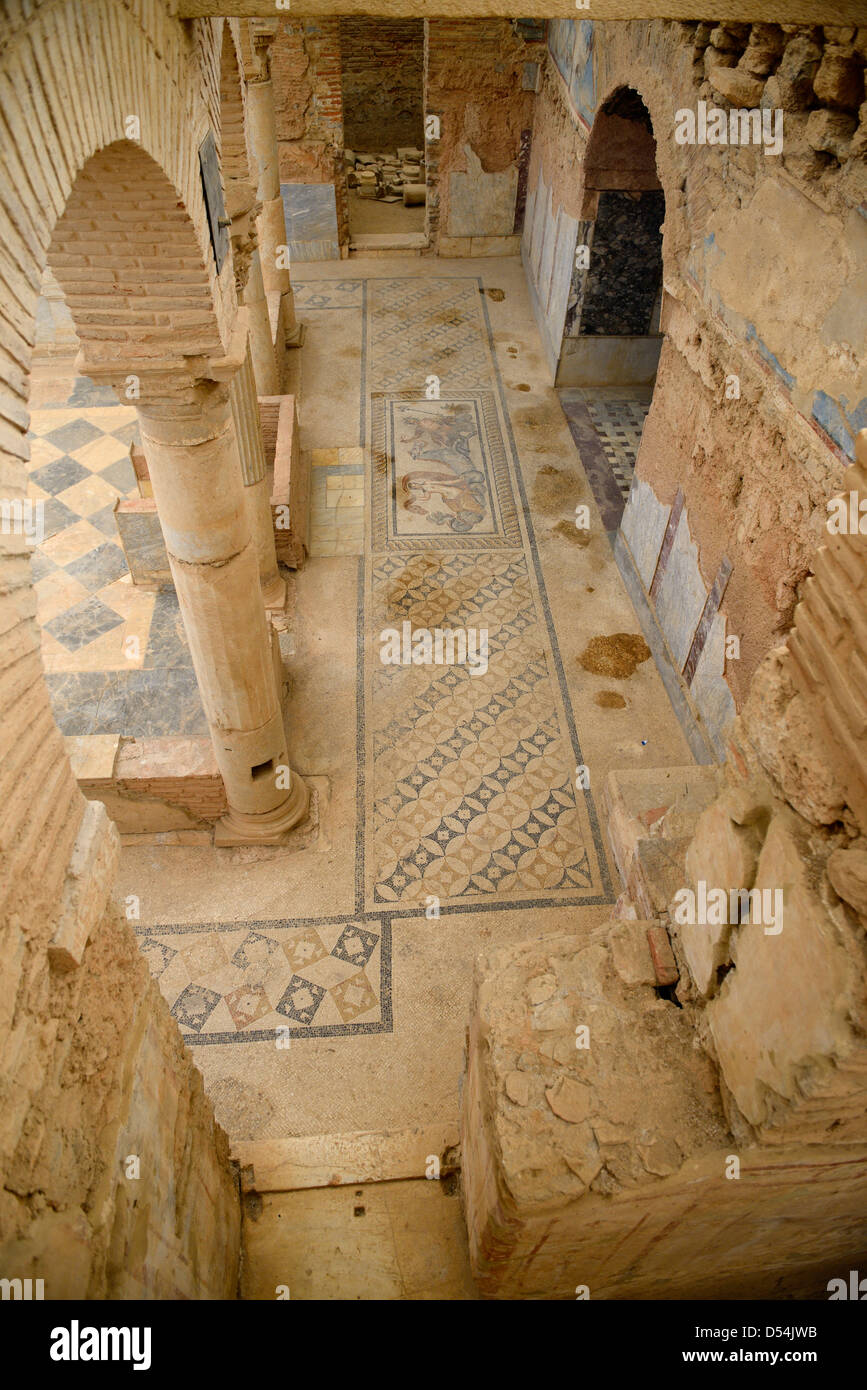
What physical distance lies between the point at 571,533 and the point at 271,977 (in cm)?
378

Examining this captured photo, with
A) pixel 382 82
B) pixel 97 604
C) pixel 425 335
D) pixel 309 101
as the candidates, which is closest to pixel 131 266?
pixel 97 604

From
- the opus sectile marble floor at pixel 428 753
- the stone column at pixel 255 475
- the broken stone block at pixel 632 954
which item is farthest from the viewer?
the stone column at pixel 255 475

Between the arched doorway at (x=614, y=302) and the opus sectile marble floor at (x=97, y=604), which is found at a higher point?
the arched doorway at (x=614, y=302)

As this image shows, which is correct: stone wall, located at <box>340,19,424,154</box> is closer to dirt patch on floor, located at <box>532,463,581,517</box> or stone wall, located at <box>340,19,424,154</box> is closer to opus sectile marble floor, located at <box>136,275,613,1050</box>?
opus sectile marble floor, located at <box>136,275,613,1050</box>

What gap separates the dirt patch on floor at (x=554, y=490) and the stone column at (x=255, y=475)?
82.0 inches

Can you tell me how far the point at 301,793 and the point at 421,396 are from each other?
14.4 ft

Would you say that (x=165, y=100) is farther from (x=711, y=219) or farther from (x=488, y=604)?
(x=488, y=604)

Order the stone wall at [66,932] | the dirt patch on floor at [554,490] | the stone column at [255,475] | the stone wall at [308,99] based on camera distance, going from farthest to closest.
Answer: the stone wall at [308,99], the dirt patch on floor at [554,490], the stone column at [255,475], the stone wall at [66,932]

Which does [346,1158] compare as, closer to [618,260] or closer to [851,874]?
[851,874]

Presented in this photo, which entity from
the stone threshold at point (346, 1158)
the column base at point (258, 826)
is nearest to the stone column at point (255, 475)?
the column base at point (258, 826)

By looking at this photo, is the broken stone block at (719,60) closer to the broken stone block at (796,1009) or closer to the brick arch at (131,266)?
the brick arch at (131,266)

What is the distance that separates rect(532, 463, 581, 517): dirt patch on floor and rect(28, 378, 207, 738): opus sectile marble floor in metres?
2.78

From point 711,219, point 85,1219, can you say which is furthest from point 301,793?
point 711,219

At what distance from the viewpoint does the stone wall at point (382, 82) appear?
35.4 ft
